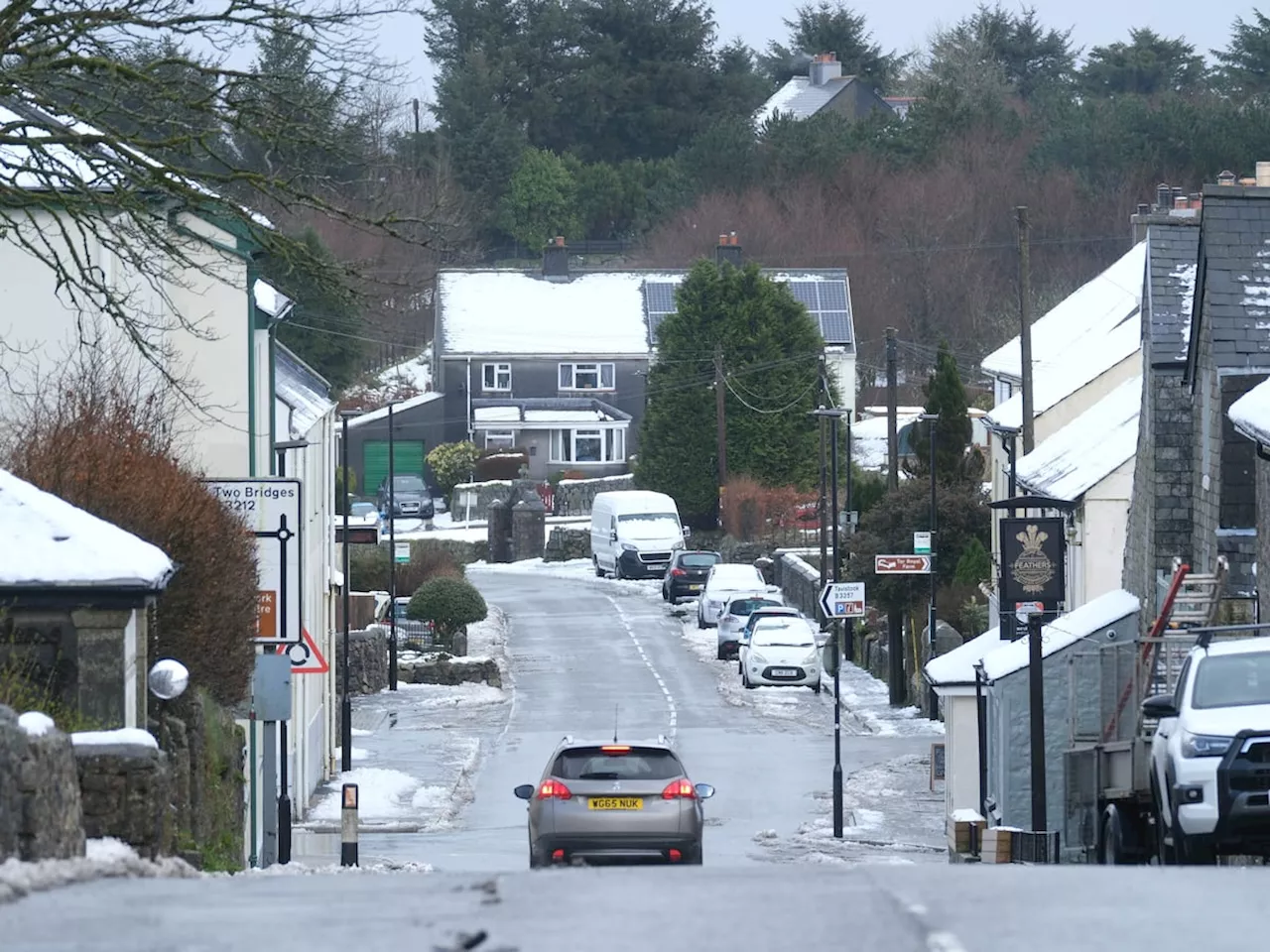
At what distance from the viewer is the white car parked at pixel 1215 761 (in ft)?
44.2

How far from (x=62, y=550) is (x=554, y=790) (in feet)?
20.3

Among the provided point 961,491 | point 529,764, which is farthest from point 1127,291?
point 529,764

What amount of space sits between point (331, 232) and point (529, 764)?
187 ft

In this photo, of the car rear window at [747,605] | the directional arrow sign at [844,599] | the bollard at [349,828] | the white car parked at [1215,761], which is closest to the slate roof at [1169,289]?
the directional arrow sign at [844,599]

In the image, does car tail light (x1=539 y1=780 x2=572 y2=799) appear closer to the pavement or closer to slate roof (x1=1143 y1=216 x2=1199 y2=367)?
the pavement

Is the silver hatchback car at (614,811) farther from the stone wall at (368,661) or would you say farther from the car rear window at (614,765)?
the stone wall at (368,661)

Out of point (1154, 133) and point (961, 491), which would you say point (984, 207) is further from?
point (961, 491)

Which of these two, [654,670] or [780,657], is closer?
[780,657]

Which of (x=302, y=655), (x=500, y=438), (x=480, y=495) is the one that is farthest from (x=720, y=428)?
(x=302, y=655)

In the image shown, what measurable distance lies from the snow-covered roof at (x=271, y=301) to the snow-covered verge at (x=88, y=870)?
1612 cm

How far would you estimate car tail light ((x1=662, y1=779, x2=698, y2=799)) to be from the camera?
1956 cm

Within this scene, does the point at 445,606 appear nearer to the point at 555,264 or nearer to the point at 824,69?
the point at 555,264

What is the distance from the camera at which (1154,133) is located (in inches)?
3642

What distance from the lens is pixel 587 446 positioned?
83312 millimetres
